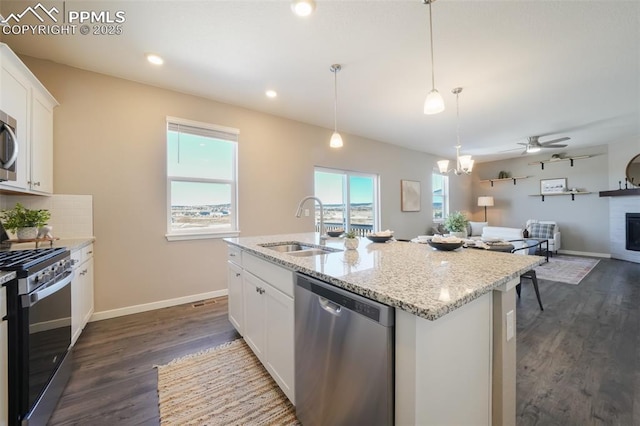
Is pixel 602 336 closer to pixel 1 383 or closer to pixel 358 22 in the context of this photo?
pixel 358 22

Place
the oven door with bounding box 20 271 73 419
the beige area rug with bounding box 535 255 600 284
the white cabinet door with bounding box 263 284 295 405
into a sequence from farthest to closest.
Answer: the beige area rug with bounding box 535 255 600 284 < the white cabinet door with bounding box 263 284 295 405 < the oven door with bounding box 20 271 73 419

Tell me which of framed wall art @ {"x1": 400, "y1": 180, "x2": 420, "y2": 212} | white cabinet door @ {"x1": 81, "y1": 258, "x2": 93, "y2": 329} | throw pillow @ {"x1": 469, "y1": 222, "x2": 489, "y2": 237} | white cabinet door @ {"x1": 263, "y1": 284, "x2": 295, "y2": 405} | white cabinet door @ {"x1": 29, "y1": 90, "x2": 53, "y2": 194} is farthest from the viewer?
throw pillow @ {"x1": 469, "y1": 222, "x2": 489, "y2": 237}

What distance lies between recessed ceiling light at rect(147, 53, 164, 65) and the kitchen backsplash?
156 cm

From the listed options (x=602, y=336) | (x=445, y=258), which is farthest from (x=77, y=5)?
(x=602, y=336)

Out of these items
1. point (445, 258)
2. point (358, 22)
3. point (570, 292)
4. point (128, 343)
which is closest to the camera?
point (445, 258)

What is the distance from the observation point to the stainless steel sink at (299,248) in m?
1.99

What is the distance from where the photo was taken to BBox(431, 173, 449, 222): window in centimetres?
688

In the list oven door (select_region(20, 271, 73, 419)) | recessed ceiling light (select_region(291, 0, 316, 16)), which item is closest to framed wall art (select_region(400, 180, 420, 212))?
recessed ceiling light (select_region(291, 0, 316, 16))

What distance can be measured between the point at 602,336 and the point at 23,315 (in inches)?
167

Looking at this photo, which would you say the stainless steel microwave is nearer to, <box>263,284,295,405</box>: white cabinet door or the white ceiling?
the white ceiling

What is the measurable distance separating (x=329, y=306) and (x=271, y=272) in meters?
0.63

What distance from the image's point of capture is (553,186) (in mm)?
6645

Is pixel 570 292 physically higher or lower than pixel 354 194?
lower

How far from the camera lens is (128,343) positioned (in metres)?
2.21
